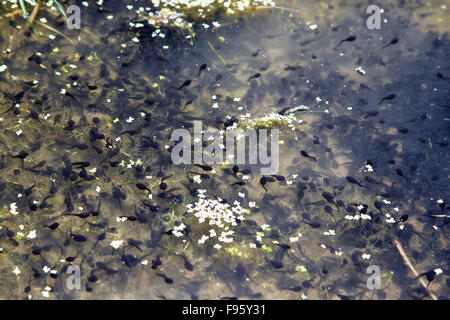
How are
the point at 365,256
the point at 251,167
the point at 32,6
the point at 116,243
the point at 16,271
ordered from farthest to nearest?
the point at 32,6
the point at 251,167
the point at 365,256
the point at 116,243
the point at 16,271

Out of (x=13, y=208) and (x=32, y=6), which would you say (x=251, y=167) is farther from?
(x=32, y=6)

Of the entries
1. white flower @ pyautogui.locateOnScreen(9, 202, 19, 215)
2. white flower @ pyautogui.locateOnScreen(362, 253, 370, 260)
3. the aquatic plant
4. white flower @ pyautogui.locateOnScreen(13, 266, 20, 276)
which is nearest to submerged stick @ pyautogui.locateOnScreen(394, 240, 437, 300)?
white flower @ pyautogui.locateOnScreen(362, 253, 370, 260)

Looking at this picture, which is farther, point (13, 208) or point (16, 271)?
point (13, 208)

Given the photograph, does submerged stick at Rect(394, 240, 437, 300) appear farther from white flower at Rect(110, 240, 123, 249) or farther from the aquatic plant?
the aquatic plant

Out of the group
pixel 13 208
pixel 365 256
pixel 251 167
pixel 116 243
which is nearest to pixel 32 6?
pixel 13 208

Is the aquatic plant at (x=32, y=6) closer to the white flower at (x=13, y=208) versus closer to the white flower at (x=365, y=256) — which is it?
the white flower at (x=13, y=208)

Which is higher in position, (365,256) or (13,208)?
(13,208)

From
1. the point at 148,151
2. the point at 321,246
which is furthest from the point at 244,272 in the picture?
the point at 148,151

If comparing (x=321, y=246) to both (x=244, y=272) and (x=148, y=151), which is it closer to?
(x=244, y=272)

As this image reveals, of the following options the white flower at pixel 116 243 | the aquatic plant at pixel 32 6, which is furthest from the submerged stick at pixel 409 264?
the aquatic plant at pixel 32 6
